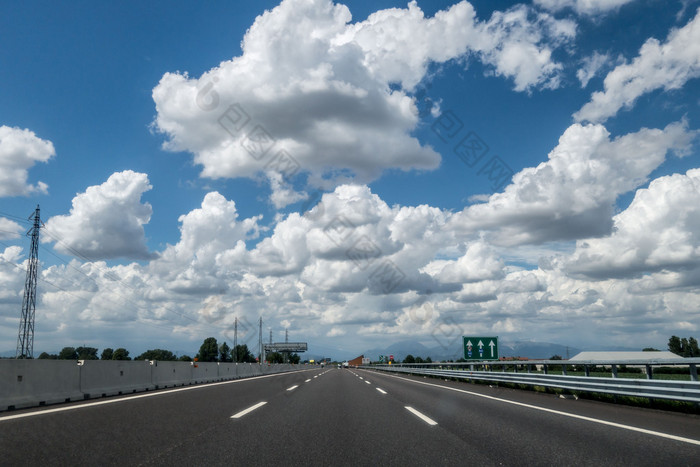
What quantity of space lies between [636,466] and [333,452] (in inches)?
129

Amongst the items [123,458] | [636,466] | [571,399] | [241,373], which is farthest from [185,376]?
[636,466]

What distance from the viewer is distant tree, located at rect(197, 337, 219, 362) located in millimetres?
154375

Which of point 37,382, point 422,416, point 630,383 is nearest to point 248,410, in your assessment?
point 422,416

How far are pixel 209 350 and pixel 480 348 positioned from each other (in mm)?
142491

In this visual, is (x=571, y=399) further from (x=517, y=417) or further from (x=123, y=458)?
(x=123, y=458)

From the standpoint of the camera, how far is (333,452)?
590 cm

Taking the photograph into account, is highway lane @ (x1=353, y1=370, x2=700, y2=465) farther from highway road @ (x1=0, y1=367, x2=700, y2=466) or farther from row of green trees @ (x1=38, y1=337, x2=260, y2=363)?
row of green trees @ (x1=38, y1=337, x2=260, y2=363)

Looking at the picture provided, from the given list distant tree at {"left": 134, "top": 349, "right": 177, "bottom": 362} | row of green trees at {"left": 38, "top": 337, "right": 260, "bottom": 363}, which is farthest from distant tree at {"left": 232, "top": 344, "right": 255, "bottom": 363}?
distant tree at {"left": 134, "top": 349, "right": 177, "bottom": 362}

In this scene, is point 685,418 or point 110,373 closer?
point 685,418

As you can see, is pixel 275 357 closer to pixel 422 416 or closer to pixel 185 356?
pixel 185 356

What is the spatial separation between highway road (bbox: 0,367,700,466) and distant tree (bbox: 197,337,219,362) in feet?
500

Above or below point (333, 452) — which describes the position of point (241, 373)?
below

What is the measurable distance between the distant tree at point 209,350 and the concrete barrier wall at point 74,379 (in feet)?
461

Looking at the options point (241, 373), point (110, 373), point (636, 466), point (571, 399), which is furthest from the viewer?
point (241, 373)
